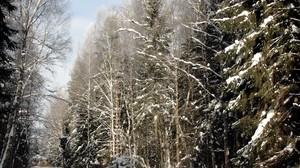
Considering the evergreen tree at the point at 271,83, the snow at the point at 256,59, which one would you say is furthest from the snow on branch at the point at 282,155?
the snow at the point at 256,59

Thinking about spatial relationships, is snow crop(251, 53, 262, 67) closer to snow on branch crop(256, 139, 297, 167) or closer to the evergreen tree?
the evergreen tree

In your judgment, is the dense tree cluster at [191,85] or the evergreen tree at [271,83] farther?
the dense tree cluster at [191,85]

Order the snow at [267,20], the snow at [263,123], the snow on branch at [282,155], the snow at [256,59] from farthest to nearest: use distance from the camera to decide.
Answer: the snow at [256,59], the snow at [267,20], the snow at [263,123], the snow on branch at [282,155]

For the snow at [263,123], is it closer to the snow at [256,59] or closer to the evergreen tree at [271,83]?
the evergreen tree at [271,83]

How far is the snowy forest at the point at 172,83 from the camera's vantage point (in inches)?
404

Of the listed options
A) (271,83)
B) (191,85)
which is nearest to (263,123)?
(271,83)

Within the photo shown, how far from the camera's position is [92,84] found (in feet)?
116

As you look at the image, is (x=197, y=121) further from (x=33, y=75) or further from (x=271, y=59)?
(x=271, y=59)

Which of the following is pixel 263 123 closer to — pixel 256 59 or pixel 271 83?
pixel 271 83

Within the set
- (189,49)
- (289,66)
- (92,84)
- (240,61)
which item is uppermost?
(92,84)

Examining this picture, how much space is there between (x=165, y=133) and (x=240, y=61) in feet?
45.1

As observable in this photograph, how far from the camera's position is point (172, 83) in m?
23.4

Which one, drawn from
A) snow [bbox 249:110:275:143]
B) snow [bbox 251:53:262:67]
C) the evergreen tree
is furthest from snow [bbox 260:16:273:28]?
snow [bbox 249:110:275:143]

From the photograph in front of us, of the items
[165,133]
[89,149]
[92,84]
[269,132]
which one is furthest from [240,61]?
[89,149]
